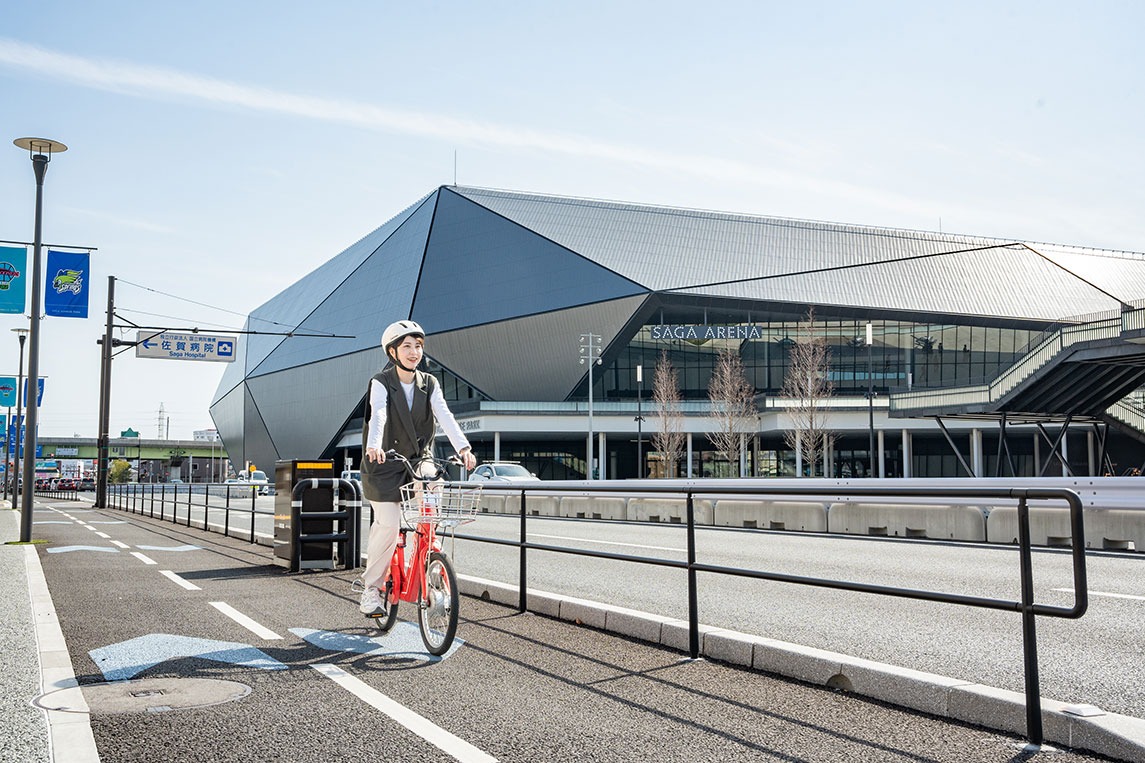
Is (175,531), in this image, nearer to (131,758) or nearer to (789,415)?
(131,758)

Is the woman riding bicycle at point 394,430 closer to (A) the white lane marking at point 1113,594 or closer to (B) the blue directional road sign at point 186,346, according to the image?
(A) the white lane marking at point 1113,594

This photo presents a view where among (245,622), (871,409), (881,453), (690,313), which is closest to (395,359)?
(245,622)

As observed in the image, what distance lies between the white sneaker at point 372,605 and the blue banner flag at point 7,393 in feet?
128

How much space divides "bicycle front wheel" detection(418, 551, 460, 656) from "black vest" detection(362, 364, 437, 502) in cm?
69

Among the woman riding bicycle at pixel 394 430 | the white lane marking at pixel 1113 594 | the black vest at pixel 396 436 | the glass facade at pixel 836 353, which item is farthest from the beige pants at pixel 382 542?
the glass facade at pixel 836 353

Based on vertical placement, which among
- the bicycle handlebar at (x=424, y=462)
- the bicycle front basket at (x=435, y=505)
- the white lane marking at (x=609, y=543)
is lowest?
the white lane marking at (x=609, y=543)

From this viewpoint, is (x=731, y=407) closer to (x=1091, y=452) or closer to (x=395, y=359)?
(x=1091, y=452)

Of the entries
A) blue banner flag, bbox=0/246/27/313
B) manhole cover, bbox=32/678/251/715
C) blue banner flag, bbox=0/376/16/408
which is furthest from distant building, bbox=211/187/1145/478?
manhole cover, bbox=32/678/251/715

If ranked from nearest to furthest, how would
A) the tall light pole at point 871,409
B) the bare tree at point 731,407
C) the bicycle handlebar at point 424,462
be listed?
the bicycle handlebar at point 424,462 → the tall light pole at point 871,409 → the bare tree at point 731,407

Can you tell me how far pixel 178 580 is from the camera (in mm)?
11273

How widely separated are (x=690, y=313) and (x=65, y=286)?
49.4 m

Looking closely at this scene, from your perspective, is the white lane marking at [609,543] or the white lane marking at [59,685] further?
the white lane marking at [609,543]

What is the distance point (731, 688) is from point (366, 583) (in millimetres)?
3175

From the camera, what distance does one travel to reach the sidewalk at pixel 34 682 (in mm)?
4402
